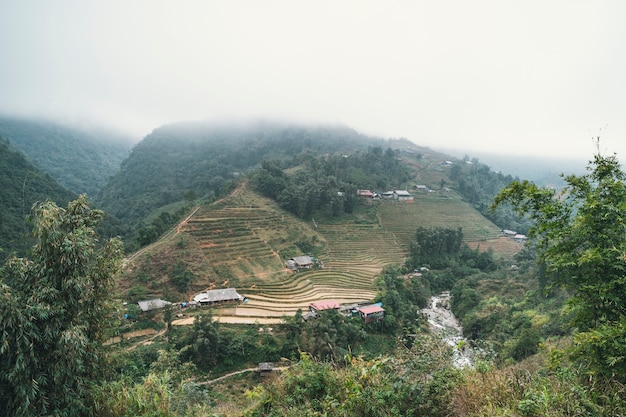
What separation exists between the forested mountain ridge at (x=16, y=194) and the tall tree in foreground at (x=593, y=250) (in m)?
29.5

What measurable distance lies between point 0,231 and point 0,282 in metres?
30.5

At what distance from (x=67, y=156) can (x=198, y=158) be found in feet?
139

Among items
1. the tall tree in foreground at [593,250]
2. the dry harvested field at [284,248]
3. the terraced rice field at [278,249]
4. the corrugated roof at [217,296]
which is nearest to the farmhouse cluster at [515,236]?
the dry harvested field at [284,248]

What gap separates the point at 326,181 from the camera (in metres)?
49.4

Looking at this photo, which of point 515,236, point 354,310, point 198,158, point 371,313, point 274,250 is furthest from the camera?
point 198,158

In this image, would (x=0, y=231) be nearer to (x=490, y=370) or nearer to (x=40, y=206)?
(x=40, y=206)

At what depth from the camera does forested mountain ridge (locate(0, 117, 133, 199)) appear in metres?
81.0

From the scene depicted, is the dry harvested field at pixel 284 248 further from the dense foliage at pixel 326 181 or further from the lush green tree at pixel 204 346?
the lush green tree at pixel 204 346

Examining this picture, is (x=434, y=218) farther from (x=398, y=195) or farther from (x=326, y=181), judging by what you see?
(x=326, y=181)

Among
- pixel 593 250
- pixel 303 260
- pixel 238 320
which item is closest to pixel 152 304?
pixel 238 320

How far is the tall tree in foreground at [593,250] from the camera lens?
5008 millimetres

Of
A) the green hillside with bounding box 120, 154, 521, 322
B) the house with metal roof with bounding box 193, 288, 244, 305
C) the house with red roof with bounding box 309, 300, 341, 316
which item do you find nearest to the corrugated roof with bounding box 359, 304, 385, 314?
the house with red roof with bounding box 309, 300, 341, 316

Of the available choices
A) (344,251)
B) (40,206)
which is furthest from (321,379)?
(344,251)

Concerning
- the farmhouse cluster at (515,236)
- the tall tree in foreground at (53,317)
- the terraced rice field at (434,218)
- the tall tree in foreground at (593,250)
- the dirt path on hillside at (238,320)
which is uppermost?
the tall tree in foreground at (593,250)
